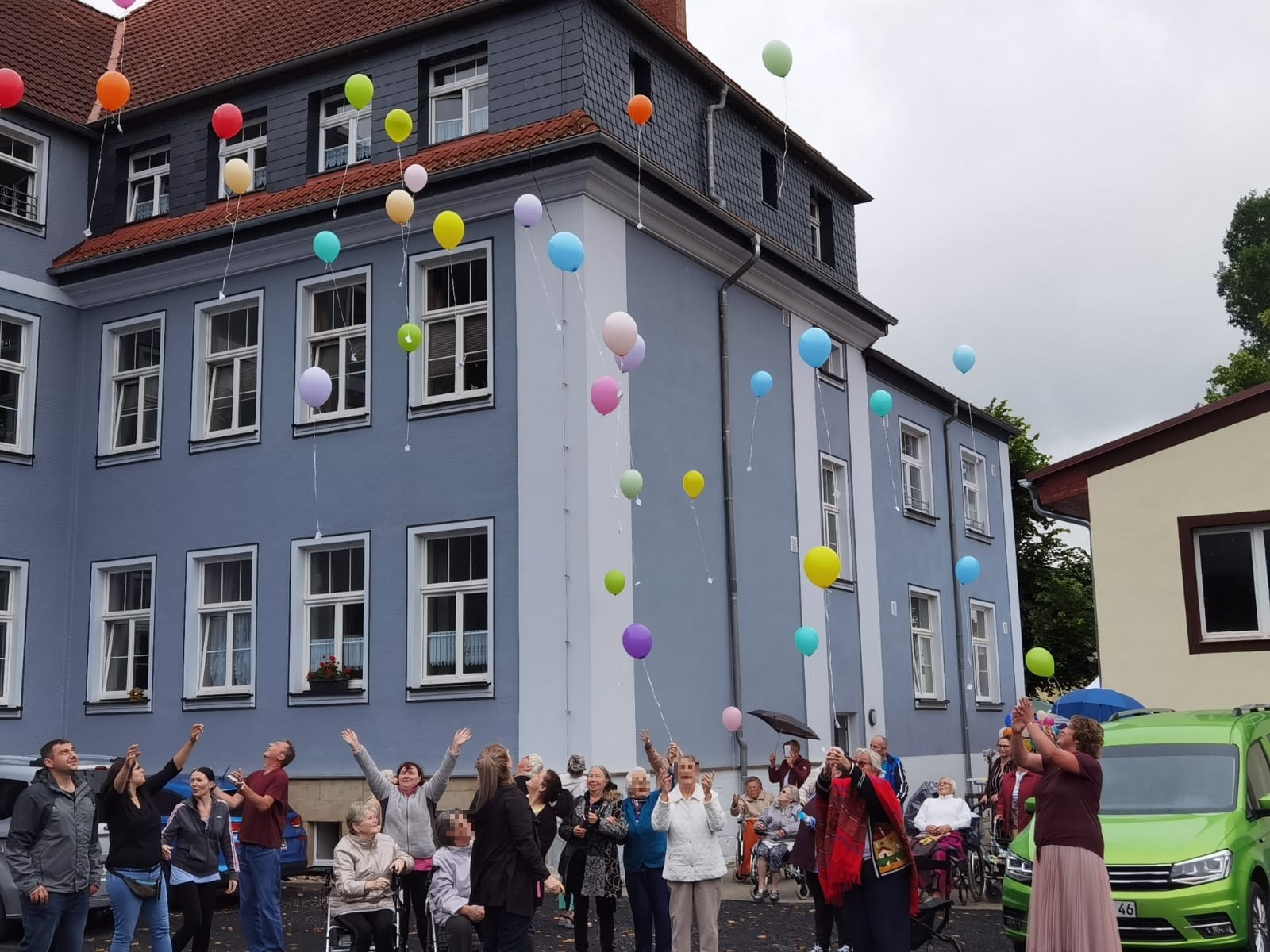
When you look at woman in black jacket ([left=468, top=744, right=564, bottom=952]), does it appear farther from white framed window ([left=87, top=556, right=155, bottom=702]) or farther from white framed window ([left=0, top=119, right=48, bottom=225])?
white framed window ([left=0, top=119, right=48, bottom=225])

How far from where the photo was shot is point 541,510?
59.5ft

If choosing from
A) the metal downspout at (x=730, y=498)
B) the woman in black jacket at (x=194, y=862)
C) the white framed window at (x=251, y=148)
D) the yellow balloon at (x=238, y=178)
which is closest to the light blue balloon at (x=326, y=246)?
the yellow balloon at (x=238, y=178)

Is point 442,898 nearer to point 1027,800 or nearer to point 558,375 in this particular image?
point 1027,800

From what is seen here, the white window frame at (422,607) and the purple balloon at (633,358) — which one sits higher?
the purple balloon at (633,358)

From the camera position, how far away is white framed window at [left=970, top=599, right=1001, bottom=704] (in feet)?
101

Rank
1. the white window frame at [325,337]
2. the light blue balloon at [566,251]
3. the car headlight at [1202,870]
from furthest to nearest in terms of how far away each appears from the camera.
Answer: the white window frame at [325,337] < the light blue balloon at [566,251] < the car headlight at [1202,870]

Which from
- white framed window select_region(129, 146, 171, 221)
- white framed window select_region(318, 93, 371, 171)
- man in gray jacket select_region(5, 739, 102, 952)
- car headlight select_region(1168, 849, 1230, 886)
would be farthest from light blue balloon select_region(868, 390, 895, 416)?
man in gray jacket select_region(5, 739, 102, 952)

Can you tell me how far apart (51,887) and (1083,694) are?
39.4 ft

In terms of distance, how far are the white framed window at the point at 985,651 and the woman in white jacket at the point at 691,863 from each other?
19821 mm

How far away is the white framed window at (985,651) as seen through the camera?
30.7 m

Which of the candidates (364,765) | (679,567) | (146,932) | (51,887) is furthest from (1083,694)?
(51,887)

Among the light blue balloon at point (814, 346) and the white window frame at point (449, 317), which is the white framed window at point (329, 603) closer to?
the white window frame at point (449, 317)

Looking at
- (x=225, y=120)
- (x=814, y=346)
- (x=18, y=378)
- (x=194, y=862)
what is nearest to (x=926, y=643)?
(x=814, y=346)

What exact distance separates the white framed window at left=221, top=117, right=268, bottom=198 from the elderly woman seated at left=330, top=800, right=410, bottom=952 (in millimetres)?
13742
